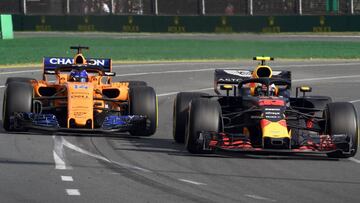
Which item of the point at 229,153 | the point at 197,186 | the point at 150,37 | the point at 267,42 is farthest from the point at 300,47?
the point at 197,186

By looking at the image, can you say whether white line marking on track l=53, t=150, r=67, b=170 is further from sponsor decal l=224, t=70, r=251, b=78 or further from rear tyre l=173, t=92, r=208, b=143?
sponsor decal l=224, t=70, r=251, b=78

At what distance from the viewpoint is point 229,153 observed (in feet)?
53.9

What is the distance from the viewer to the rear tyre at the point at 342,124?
52.1 feet

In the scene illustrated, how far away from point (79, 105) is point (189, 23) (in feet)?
134

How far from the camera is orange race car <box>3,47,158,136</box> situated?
18062 mm

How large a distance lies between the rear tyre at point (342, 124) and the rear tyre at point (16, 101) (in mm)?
5423

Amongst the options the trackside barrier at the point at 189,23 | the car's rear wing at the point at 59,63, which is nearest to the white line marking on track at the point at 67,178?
the car's rear wing at the point at 59,63

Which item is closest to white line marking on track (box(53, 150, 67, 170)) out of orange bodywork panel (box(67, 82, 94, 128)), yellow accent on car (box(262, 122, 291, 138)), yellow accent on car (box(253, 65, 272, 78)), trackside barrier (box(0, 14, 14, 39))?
orange bodywork panel (box(67, 82, 94, 128))

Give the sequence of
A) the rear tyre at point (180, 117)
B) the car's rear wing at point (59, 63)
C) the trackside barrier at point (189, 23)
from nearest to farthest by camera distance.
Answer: the rear tyre at point (180, 117) → the car's rear wing at point (59, 63) → the trackside barrier at point (189, 23)

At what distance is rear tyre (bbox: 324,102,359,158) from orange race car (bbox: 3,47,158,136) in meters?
3.65

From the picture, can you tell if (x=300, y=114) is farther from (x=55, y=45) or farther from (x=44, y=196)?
(x=55, y=45)

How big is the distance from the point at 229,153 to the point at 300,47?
1224 inches

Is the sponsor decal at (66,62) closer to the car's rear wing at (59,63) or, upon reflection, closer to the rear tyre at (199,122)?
the car's rear wing at (59,63)

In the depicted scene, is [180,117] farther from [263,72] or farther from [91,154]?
[91,154]
